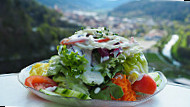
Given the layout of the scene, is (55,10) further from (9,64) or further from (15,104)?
(15,104)

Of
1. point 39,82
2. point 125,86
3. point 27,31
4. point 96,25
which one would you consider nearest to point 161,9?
point 96,25

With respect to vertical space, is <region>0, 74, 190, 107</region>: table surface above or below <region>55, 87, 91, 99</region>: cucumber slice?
below

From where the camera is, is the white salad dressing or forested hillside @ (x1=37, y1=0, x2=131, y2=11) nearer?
the white salad dressing

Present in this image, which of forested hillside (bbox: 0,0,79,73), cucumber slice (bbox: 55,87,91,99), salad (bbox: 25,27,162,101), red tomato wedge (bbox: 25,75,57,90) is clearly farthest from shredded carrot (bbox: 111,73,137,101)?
forested hillside (bbox: 0,0,79,73)

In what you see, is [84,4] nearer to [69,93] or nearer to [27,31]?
[27,31]

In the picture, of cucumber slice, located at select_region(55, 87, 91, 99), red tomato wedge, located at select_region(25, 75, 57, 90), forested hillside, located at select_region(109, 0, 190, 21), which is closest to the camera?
cucumber slice, located at select_region(55, 87, 91, 99)

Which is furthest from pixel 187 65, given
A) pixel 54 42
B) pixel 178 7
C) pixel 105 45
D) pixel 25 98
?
pixel 25 98

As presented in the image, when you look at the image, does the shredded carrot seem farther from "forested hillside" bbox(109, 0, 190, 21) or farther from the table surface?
"forested hillside" bbox(109, 0, 190, 21)
